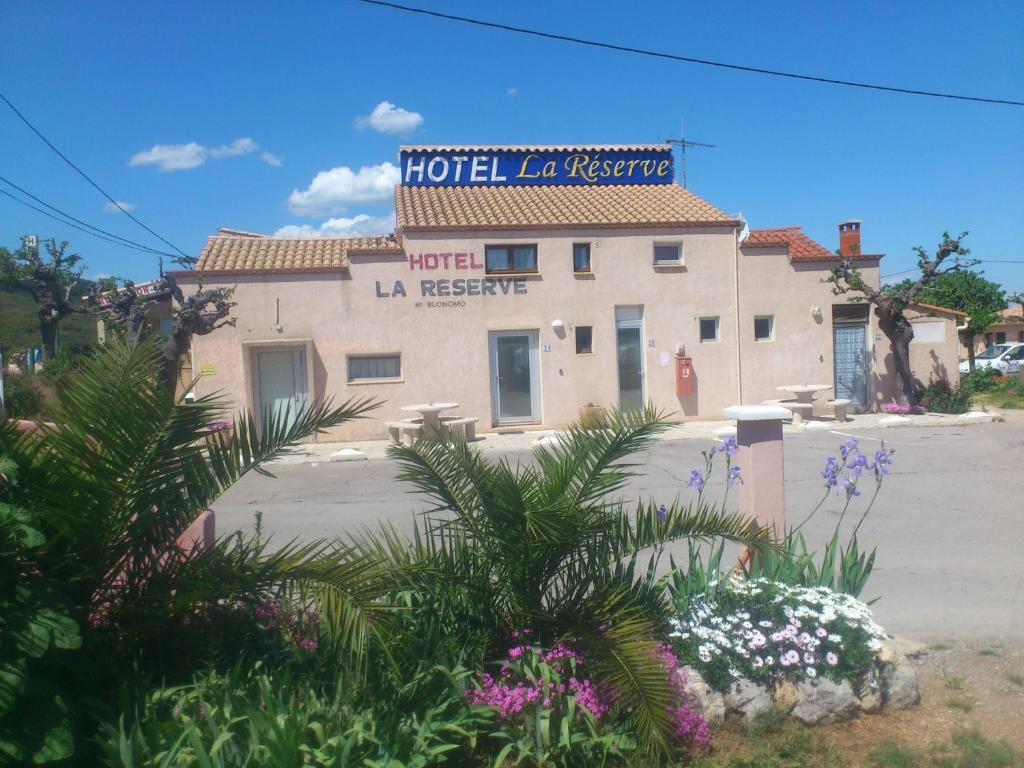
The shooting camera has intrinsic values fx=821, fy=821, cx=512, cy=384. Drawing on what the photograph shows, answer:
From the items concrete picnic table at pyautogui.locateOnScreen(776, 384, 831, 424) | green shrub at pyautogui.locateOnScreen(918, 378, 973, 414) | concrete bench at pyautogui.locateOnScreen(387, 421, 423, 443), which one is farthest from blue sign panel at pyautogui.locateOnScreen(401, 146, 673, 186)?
green shrub at pyautogui.locateOnScreen(918, 378, 973, 414)

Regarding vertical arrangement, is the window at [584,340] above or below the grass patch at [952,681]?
above

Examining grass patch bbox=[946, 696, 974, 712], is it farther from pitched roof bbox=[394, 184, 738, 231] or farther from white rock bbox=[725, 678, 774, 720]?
pitched roof bbox=[394, 184, 738, 231]

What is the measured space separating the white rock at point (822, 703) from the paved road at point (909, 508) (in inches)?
64.0

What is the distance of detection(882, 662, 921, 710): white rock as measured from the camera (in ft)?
13.1

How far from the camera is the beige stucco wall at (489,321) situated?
659 inches

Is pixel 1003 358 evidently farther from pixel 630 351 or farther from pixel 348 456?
pixel 348 456

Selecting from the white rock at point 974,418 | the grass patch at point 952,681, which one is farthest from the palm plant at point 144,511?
the white rock at point 974,418

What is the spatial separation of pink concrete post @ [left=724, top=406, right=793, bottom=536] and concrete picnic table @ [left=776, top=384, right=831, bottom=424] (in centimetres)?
1290

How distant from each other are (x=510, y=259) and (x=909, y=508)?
10.5 metres

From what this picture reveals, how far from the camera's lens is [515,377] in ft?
58.3

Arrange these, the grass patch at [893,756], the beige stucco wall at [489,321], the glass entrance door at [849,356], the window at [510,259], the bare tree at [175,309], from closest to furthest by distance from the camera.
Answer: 1. the grass patch at [893,756]
2. the bare tree at [175,309]
3. the beige stucco wall at [489,321]
4. the window at [510,259]
5. the glass entrance door at [849,356]

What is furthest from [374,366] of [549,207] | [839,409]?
[839,409]

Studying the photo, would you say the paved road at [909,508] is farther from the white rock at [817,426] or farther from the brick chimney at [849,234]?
the brick chimney at [849,234]

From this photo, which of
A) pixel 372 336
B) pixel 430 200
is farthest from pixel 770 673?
pixel 430 200
